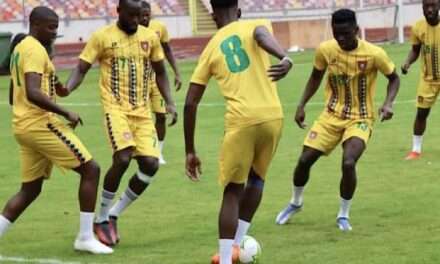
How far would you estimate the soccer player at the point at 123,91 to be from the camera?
9680 mm

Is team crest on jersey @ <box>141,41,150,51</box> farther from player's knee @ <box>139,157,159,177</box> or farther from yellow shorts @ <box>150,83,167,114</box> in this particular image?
yellow shorts @ <box>150,83,167,114</box>

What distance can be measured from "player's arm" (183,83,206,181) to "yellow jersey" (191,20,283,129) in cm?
7

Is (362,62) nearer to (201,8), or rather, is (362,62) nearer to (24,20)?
(24,20)

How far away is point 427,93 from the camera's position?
14.4 metres

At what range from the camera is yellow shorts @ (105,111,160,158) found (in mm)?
9594

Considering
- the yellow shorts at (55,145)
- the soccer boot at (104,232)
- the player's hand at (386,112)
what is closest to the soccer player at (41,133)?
the yellow shorts at (55,145)

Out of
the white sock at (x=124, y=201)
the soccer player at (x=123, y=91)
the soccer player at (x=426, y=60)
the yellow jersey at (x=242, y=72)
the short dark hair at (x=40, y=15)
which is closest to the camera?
the yellow jersey at (x=242, y=72)

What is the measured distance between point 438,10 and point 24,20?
89.5ft

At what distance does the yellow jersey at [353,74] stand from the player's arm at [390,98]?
2.7 inches

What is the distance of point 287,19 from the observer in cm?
4306

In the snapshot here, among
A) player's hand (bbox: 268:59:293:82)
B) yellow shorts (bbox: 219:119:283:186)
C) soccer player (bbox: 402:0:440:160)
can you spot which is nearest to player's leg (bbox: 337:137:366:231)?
yellow shorts (bbox: 219:119:283:186)

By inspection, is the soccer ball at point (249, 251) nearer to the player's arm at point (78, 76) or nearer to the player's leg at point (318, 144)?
the player's leg at point (318, 144)

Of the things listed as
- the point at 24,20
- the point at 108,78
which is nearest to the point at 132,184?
the point at 108,78

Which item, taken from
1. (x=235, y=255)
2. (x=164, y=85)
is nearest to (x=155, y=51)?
(x=164, y=85)
